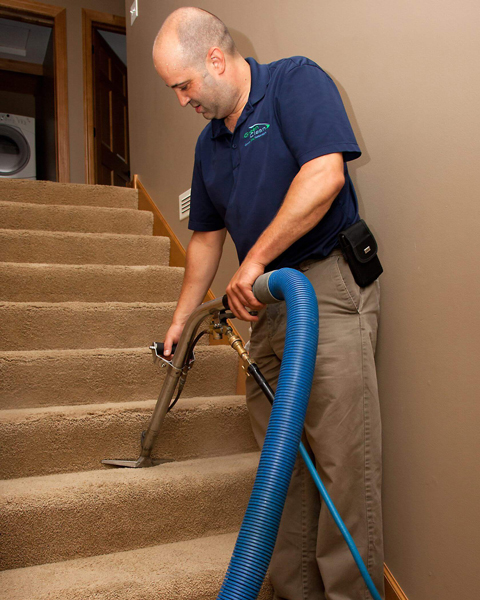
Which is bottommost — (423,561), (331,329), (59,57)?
(423,561)

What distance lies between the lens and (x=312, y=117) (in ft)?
3.35

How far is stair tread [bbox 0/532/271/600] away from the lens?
1102 millimetres

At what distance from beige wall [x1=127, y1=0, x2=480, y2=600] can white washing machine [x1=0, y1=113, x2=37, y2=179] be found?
489 centimetres

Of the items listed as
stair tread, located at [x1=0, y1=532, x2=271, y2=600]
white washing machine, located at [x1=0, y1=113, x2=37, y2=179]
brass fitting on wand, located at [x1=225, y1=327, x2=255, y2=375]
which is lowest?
stair tread, located at [x1=0, y1=532, x2=271, y2=600]

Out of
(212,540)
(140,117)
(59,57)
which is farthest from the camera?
(59,57)

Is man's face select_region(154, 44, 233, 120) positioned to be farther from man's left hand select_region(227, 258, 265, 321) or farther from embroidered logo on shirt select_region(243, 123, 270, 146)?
man's left hand select_region(227, 258, 265, 321)

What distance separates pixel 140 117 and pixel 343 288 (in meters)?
2.56

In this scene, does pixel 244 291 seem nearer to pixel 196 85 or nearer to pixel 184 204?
pixel 196 85

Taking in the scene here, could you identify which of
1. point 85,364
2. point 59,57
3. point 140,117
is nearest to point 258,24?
point 85,364

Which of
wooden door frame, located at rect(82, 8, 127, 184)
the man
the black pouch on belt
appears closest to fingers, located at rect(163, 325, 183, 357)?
the man

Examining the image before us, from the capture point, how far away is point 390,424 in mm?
1217

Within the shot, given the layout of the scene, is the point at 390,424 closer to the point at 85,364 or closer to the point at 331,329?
the point at 331,329

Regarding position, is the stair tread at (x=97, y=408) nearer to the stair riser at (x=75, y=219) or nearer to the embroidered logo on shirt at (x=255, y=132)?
the embroidered logo on shirt at (x=255, y=132)

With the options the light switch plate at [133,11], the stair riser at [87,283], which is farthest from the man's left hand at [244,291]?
the light switch plate at [133,11]
